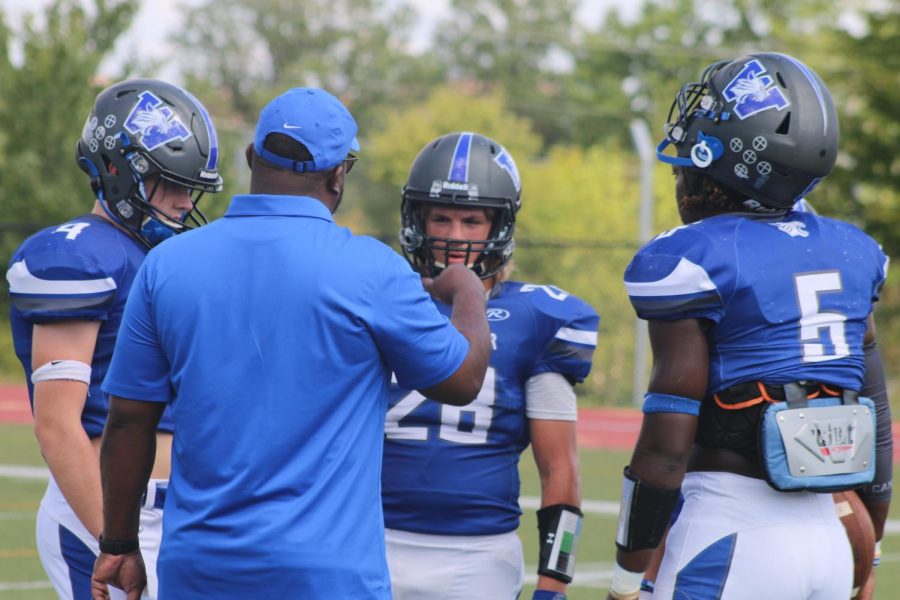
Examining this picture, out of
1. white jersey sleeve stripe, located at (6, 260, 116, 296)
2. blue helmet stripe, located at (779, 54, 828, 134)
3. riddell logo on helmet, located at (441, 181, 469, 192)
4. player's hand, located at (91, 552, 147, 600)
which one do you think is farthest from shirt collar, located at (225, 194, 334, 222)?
blue helmet stripe, located at (779, 54, 828, 134)

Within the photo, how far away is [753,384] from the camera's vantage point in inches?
119

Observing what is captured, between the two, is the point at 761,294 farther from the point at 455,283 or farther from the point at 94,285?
the point at 94,285

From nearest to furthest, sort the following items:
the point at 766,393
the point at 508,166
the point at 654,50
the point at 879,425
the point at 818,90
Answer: the point at 766,393 < the point at 818,90 < the point at 879,425 < the point at 508,166 < the point at 654,50

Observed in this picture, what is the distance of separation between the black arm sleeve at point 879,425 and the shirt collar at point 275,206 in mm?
1676

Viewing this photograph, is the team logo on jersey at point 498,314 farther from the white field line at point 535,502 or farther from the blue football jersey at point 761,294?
the white field line at point 535,502

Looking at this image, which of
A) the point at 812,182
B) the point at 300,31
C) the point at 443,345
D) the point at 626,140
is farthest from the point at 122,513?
the point at 300,31

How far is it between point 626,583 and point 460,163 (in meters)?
1.49

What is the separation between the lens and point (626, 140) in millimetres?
42938

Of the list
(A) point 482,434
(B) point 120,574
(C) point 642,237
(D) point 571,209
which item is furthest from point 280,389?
(D) point 571,209

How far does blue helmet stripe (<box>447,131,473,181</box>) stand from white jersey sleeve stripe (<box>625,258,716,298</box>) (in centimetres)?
112

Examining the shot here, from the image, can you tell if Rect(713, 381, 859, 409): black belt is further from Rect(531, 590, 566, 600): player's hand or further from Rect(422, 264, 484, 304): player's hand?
Rect(531, 590, 566, 600): player's hand

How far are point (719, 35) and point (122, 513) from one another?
4143 cm

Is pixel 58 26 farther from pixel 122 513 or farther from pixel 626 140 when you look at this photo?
pixel 626 140

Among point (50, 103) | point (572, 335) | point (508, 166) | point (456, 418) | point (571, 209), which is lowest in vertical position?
point (571, 209)
